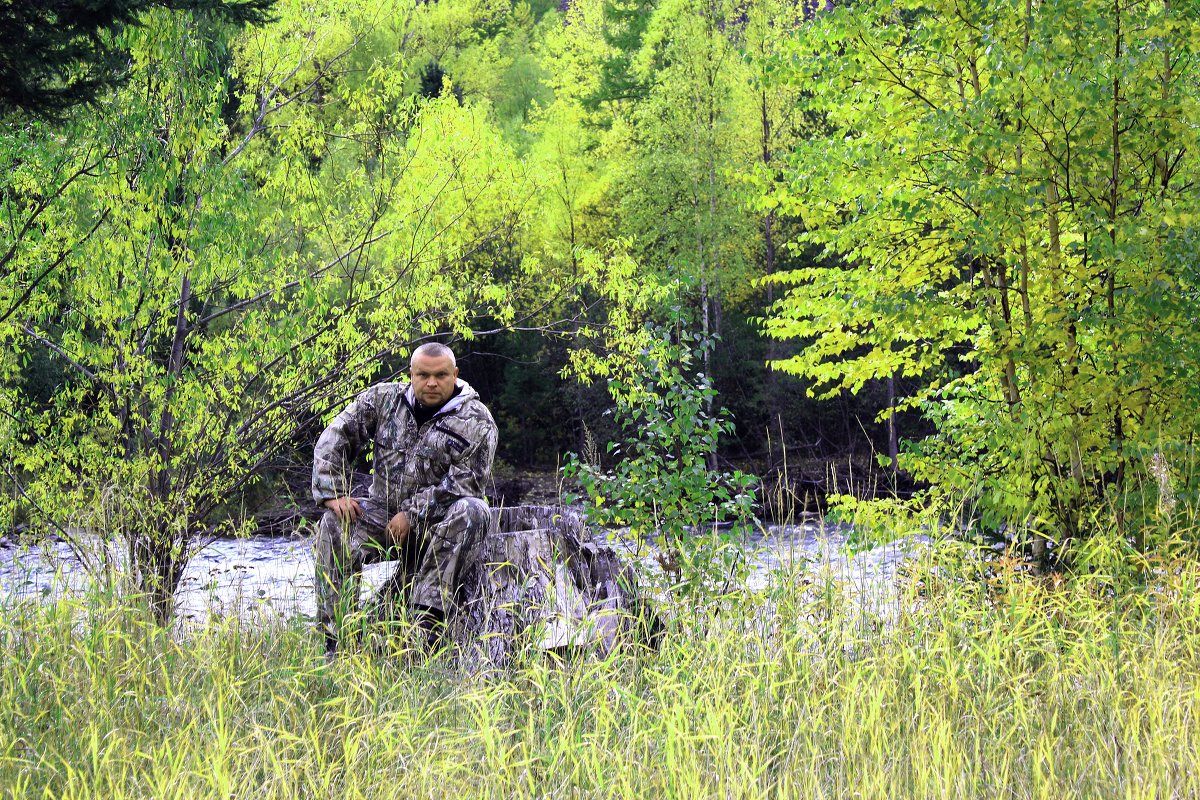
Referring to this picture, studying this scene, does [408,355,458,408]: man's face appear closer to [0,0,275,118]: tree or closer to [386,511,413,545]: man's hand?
[386,511,413,545]: man's hand

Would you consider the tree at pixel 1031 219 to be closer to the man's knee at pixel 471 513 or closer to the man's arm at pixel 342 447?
the man's knee at pixel 471 513

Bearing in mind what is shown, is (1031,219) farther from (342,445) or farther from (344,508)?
(344,508)

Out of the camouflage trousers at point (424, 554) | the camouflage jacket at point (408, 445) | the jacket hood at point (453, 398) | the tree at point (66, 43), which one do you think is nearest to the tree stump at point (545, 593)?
the camouflage trousers at point (424, 554)

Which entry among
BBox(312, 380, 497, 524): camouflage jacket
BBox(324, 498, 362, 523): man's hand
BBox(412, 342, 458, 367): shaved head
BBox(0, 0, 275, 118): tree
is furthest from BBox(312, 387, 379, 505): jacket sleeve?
BBox(0, 0, 275, 118): tree

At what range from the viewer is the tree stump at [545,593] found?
3941 millimetres

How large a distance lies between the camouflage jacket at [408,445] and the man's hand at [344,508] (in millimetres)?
233

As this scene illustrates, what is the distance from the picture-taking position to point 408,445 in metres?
4.81

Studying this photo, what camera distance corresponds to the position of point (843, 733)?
2926mm

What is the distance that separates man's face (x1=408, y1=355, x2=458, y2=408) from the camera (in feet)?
15.4

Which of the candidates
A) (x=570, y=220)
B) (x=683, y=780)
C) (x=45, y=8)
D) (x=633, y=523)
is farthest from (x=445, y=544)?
(x=570, y=220)

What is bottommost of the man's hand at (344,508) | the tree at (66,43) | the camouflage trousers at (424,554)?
the camouflage trousers at (424,554)

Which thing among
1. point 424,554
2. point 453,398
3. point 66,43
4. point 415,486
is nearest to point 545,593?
point 424,554

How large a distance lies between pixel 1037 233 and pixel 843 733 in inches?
153

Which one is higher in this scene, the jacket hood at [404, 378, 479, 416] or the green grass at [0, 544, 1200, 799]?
the jacket hood at [404, 378, 479, 416]
